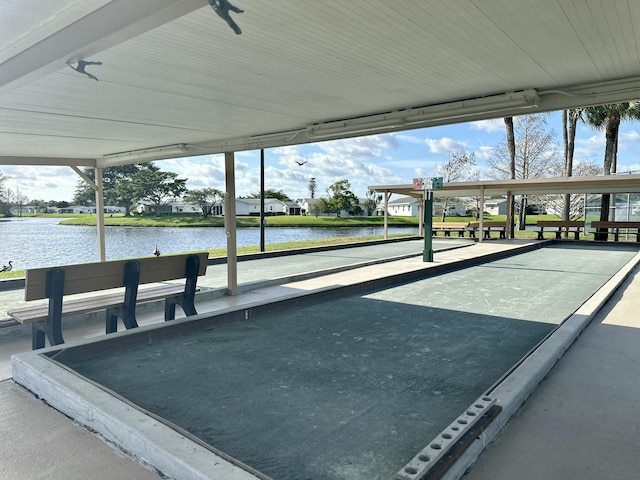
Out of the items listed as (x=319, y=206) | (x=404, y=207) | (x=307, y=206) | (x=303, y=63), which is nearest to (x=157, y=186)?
(x=319, y=206)

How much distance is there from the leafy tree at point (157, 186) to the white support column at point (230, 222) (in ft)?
145

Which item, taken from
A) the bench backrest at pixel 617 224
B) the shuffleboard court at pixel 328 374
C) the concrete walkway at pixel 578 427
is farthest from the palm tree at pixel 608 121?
the concrete walkway at pixel 578 427

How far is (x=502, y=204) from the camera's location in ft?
219

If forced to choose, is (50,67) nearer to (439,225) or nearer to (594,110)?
(439,225)

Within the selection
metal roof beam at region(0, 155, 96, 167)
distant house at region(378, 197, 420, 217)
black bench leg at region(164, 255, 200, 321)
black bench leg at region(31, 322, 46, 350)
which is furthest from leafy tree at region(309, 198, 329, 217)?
black bench leg at region(31, 322, 46, 350)

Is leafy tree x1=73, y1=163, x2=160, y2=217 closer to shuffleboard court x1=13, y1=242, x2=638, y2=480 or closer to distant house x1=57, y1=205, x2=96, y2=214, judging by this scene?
distant house x1=57, y1=205, x2=96, y2=214

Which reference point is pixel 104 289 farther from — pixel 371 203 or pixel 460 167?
pixel 371 203

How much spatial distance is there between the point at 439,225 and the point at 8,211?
1426 inches

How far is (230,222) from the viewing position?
755 cm

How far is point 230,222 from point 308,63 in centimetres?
413

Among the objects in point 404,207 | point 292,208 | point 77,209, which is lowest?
point 77,209

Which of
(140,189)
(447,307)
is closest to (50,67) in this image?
(447,307)

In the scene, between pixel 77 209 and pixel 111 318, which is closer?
pixel 111 318

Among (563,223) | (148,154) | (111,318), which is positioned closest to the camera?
(111,318)
